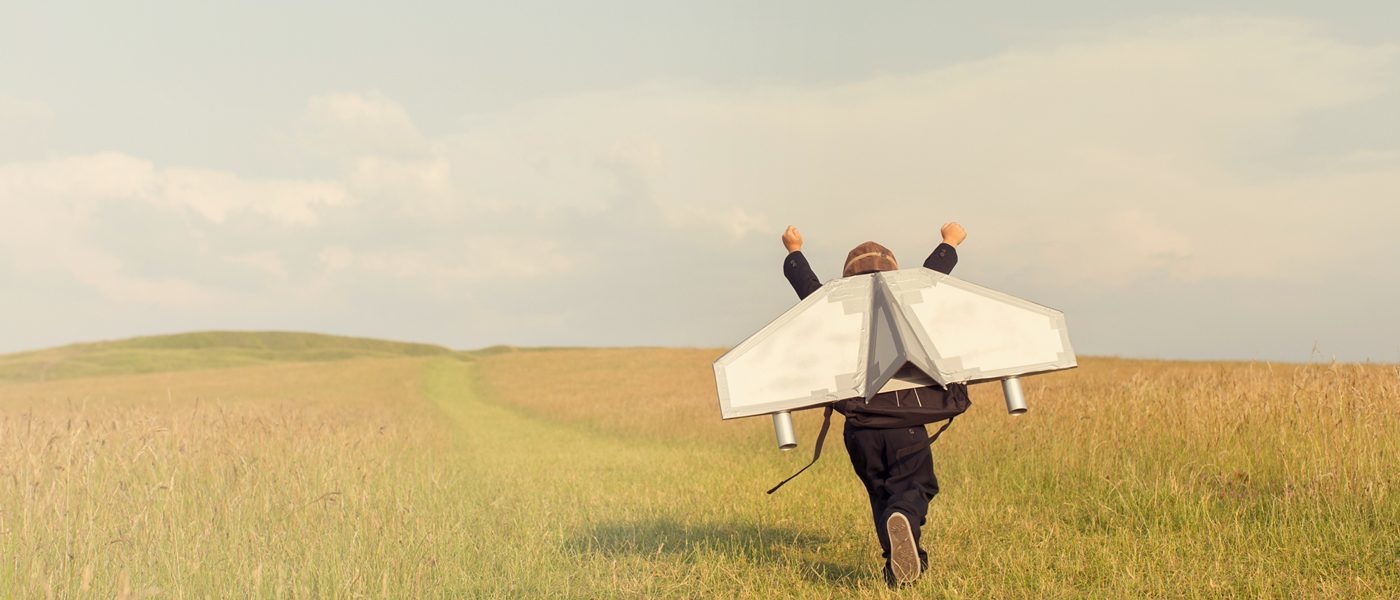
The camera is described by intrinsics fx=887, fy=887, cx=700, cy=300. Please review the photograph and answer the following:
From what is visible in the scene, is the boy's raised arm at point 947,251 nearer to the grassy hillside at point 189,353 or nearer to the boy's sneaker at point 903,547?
the boy's sneaker at point 903,547

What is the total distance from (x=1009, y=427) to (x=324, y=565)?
28.2ft

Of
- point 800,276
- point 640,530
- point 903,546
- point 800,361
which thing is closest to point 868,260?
point 800,276

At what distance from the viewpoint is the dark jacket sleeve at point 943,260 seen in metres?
6.11

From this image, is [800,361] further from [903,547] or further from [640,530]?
[640,530]

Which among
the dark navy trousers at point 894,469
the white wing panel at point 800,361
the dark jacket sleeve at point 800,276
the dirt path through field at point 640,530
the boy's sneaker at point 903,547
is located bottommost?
the dirt path through field at point 640,530

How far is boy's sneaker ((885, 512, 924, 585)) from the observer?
5.40 m

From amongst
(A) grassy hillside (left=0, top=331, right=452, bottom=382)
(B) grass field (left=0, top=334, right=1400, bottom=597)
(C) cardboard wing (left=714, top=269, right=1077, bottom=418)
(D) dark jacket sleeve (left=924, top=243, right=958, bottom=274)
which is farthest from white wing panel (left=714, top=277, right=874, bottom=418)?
(A) grassy hillside (left=0, top=331, right=452, bottom=382)

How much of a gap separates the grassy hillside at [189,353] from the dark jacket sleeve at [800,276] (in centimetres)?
5698

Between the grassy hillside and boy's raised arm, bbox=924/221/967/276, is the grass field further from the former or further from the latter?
the grassy hillside

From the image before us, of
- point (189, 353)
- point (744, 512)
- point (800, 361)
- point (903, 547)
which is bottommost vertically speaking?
point (744, 512)

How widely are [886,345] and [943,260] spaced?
0.97 m

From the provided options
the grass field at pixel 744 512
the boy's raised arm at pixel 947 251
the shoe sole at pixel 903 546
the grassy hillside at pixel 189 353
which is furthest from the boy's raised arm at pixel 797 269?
the grassy hillside at pixel 189 353

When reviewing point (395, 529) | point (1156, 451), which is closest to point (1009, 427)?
point (1156, 451)

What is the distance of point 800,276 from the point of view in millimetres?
6109
